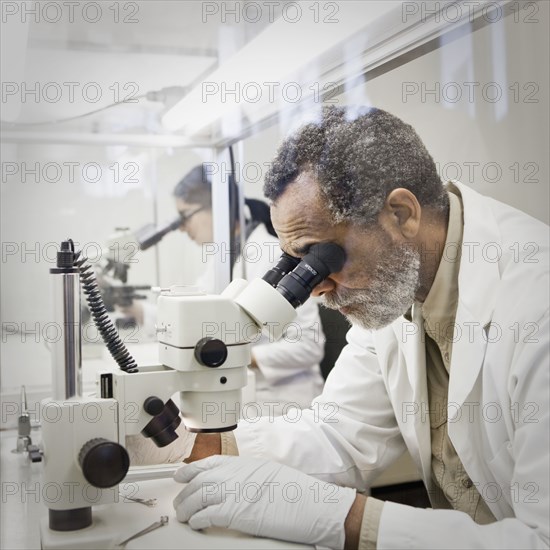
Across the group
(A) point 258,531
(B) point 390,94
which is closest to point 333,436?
(A) point 258,531

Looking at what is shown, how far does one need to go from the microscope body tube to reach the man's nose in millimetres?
391

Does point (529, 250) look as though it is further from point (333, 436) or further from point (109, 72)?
point (109, 72)

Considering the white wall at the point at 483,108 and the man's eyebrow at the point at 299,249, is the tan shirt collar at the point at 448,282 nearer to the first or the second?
the white wall at the point at 483,108

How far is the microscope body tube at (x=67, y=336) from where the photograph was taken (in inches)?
39.1

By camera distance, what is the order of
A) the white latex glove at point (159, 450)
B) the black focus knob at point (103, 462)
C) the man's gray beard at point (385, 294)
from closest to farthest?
1. the black focus knob at point (103, 462)
2. the white latex glove at point (159, 450)
3. the man's gray beard at point (385, 294)

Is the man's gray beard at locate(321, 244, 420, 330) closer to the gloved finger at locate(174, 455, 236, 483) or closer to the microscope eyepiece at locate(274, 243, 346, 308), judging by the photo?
the microscope eyepiece at locate(274, 243, 346, 308)

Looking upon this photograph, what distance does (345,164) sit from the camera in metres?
1.10

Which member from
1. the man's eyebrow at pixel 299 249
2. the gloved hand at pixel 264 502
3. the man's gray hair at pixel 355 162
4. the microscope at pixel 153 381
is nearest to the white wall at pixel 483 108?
the man's gray hair at pixel 355 162

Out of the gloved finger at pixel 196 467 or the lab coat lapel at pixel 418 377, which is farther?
the lab coat lapel at pixel 418 377

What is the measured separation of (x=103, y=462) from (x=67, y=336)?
0.67ft

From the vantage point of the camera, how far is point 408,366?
4.22 ft

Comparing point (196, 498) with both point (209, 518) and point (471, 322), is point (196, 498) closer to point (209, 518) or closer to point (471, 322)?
point (209, 518)

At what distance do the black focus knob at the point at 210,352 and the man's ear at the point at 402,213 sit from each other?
38 cm

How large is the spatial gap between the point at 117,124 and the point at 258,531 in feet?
2.43
